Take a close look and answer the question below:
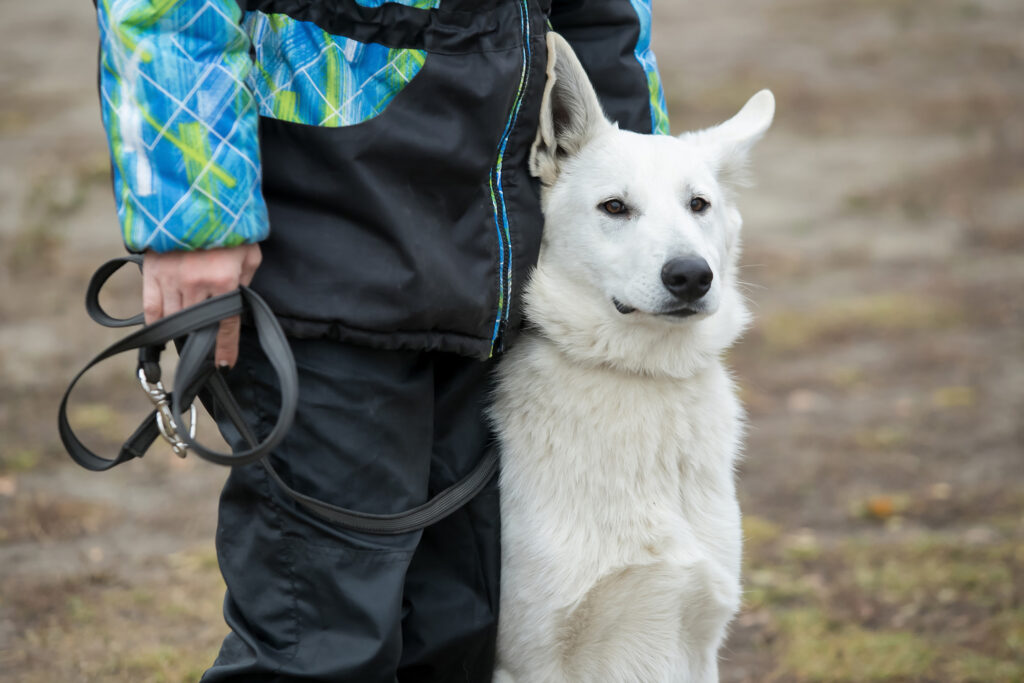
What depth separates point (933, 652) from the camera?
11.1 ft

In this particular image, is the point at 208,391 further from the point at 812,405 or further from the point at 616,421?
the point at 812,405

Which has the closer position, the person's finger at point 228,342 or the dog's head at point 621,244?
the person's finger at point 228,342

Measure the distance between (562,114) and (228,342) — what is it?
112 cm

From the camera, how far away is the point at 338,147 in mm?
1795

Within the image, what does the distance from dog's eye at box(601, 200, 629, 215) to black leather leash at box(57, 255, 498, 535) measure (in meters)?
0.83

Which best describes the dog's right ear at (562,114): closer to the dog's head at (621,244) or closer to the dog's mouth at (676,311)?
the dog's head at (621,244)

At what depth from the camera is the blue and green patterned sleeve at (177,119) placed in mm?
1634

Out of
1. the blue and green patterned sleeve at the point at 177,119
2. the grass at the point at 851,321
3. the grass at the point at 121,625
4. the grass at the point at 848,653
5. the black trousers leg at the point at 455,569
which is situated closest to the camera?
the blue and green patterned sleeve at the point at 177,119

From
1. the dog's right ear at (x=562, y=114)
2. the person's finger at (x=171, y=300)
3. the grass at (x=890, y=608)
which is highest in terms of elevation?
the dog's right ear at (x=562, y=114)

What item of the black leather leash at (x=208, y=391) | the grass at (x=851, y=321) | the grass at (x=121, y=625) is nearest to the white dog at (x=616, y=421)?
the black leather leash at (x=208, y=391)

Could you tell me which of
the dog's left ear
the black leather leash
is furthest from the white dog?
the black leather leash

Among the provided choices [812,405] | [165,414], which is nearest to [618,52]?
[165,414]

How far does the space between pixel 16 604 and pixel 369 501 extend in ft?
7.17

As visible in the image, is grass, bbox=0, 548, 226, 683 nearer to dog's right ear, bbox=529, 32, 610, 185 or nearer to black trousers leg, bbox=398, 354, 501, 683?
black trousers leg, bbox=398, 354, 501, 683
